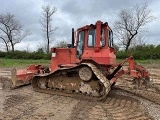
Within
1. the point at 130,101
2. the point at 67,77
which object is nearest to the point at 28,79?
the point at 67,77

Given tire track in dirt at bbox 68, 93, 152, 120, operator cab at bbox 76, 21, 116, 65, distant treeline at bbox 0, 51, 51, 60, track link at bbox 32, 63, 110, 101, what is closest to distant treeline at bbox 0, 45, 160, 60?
distant treeline at bbox 0, 51, 51, 60

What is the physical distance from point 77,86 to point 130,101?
6.43 ft

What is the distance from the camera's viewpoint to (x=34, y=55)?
136 ft

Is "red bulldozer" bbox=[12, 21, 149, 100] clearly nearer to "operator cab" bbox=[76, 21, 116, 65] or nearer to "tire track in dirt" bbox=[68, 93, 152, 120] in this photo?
"operator cab" bbox=[76, 21, 116, 65]

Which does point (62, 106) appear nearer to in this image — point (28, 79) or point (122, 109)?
point (122, 109)

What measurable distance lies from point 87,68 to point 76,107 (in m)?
1.70

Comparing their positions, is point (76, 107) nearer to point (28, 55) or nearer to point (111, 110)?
point (111, 110)

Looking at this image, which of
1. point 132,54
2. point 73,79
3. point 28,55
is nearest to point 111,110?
point 73,79

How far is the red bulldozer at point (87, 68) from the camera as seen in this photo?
9.30 metres

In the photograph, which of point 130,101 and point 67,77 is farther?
point 67,77

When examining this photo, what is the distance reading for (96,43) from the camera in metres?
9.70

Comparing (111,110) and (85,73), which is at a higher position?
(85,73)

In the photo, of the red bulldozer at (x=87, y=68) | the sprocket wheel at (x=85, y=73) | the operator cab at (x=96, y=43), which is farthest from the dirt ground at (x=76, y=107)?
the operator cab at (x=96, y=43)

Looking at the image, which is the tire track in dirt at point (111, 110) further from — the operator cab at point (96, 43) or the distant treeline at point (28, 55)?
the distant treeline at point (28, 55)
